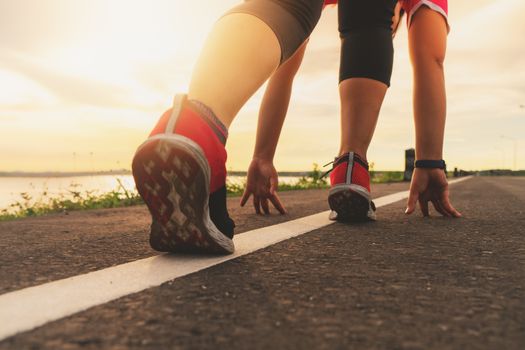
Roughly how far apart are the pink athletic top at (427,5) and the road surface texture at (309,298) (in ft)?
4.98

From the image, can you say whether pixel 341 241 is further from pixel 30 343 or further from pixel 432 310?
pixel 30 343

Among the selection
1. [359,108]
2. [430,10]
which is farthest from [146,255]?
[430,10]

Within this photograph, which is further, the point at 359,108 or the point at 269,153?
the point at 269,153

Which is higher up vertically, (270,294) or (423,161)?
(423,161)

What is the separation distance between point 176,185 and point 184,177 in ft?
0.11

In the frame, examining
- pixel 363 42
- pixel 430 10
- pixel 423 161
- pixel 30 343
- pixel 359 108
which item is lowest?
pixel 30 343

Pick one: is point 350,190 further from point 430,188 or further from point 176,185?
point 176,185

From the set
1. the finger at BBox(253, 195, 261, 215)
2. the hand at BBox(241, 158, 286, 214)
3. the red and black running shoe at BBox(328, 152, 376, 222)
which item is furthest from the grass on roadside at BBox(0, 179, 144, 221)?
the red and black running shoe at BBox(328, 152, 376, 222)

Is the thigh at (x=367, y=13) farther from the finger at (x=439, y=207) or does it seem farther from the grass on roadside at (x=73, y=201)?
the grass on roadside at (x=73, y=201)

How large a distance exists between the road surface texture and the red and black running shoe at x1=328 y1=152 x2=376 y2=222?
0.51 metres

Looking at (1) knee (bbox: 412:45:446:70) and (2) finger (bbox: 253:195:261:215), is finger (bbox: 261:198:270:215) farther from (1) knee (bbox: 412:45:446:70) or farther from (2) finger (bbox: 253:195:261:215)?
(1) knee (bbox: 412:45:446:70)

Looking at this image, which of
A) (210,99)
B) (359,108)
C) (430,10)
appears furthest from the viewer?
(430,10)

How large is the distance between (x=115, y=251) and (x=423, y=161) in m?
1.83

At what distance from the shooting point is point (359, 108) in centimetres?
265
